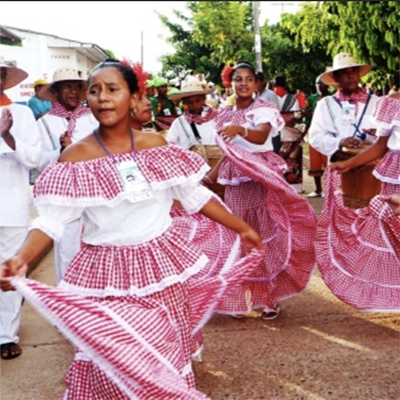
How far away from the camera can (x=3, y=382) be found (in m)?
4.20

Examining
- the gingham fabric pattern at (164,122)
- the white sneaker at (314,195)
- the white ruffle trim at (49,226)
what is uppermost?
the gingham fabric pattern at (164,122)

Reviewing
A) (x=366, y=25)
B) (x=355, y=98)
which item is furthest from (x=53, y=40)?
(x=355, y=98)

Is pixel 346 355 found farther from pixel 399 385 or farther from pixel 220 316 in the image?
pixel 220 316

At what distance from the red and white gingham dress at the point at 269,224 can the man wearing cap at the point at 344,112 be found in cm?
71

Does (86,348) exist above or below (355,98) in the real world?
below

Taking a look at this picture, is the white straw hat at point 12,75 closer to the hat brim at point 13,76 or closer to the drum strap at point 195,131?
the hat brim at point 13,76

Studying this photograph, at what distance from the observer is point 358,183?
5160mm

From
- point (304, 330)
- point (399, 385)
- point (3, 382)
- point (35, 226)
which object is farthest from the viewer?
point (304, 330)

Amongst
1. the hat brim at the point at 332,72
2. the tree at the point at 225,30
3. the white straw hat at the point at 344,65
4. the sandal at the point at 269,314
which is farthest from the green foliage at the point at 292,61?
the sandal at the point at 269,314

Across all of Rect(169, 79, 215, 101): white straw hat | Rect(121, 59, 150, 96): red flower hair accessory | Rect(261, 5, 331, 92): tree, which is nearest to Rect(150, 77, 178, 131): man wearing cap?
Rect(169, 79, 215, 101): white straw hat

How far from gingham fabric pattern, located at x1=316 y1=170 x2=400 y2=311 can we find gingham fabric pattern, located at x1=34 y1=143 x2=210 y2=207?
2.06 metres

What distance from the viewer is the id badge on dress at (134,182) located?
2795 mm

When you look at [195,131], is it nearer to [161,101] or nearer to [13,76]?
[13,76]

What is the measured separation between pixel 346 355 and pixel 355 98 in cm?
225
